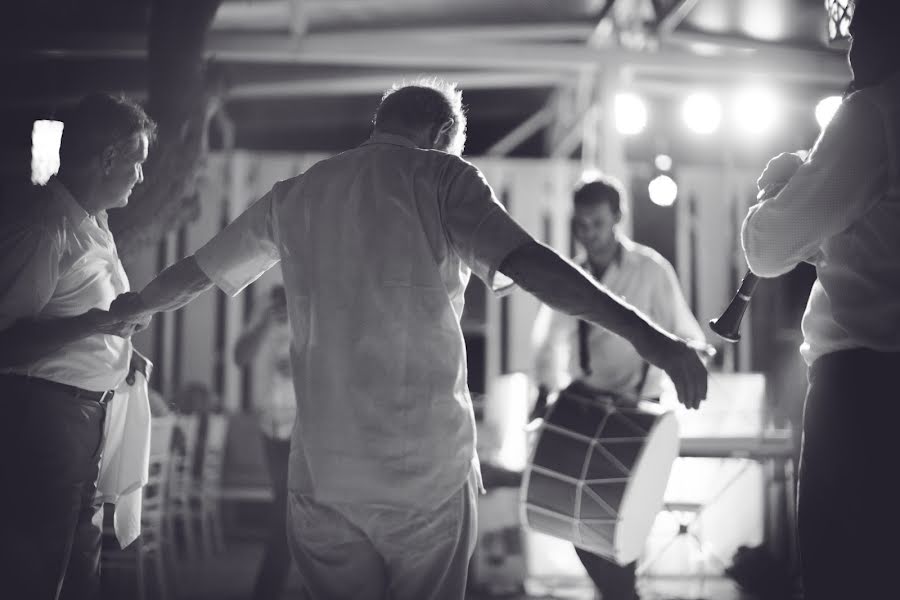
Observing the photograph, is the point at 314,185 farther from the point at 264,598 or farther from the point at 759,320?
the point at 759,320

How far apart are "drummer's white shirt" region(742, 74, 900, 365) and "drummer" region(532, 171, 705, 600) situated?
1.54 meters

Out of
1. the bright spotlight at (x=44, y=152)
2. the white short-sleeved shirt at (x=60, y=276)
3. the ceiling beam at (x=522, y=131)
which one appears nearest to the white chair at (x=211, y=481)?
the bright spotlight at (x=44, y=152)

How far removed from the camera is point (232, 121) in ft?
26.6

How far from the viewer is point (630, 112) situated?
244 inches

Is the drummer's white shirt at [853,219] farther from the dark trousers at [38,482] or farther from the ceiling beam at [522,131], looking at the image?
the ceiling beam at [522,131]

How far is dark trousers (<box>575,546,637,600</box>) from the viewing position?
121 inches

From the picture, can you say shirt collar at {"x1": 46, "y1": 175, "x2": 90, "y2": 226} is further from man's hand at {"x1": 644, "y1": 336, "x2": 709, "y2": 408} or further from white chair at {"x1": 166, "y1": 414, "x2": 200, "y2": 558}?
white chair at {"x1": 166, "y1": 414, "x2": 200, "y2": 558}

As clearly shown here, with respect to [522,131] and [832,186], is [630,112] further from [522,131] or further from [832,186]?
[832,186]

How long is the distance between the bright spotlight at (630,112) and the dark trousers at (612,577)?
12.4 feet

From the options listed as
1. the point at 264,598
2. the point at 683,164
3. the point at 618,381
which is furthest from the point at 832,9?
the point at 683,164

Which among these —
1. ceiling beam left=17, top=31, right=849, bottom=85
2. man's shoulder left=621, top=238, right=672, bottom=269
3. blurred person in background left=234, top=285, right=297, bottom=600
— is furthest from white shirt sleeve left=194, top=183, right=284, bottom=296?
ceiling beam left=17, top=31, right=849, bottom=85

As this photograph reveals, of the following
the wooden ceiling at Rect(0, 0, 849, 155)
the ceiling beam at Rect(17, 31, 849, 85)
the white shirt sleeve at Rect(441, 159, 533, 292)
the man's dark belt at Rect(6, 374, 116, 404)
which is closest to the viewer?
the white shirt sleeve at Rect(441, 159, 533, 292)

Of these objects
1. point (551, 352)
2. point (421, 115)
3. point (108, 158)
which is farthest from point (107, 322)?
point (551, 352)

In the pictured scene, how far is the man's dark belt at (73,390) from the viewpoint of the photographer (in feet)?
6.53
